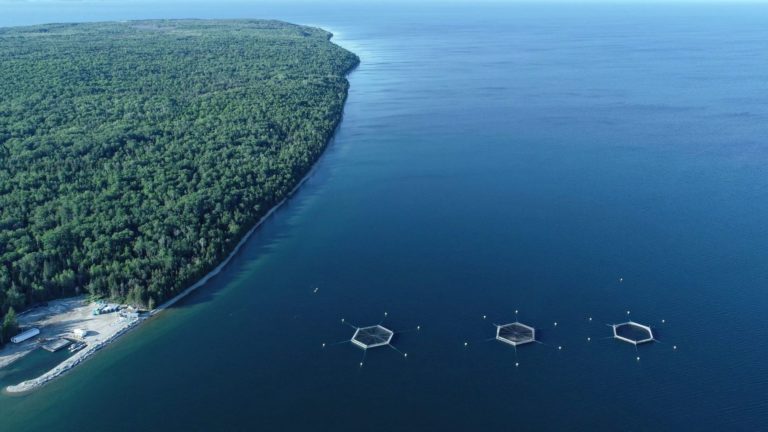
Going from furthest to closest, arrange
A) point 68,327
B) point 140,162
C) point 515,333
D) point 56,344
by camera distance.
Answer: point 140,162 < point 68,327 < point 515,333 < point 56,344

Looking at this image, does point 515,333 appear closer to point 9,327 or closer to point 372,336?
point 372,336

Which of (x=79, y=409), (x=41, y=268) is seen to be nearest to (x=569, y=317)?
(x=79, y=409)

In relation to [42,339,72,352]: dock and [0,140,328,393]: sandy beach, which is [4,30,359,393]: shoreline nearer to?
[0,140,328,393]: sandy beach

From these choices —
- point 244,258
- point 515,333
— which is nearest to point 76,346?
point 244,258

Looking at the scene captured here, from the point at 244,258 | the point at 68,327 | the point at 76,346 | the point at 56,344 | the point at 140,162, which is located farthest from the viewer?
the point at 140,162

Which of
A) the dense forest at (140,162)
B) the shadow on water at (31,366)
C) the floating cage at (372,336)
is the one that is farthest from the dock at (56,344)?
the floating cage at (372,336)

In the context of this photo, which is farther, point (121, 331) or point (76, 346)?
point (121, 331)

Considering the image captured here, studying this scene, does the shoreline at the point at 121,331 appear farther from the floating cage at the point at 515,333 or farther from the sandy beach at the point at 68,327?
the floating cage at the point at 515,333
